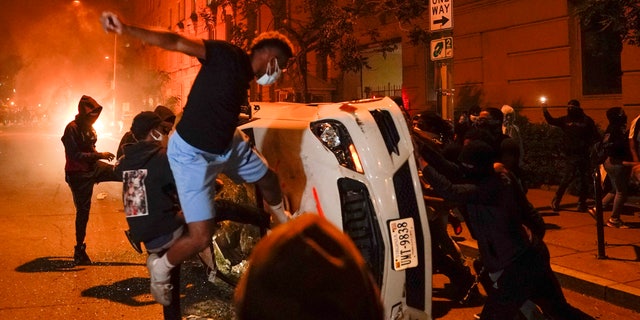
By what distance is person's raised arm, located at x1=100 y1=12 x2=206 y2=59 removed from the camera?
11.2ft

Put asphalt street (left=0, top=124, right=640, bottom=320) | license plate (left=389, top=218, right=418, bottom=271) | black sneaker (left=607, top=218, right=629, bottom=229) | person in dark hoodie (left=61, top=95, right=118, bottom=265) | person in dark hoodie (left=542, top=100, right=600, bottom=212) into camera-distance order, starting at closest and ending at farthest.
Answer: license plate (left=389, top=218, right=418, bottom=271) < asphalt street (left=0, top=124, right=640, bottom=320) < person in dark hoodie (left=61, top=95, right=118, bottom=265) < black sneaker (left=607, top=218, right=629, bottom=229) < person in dark hoodie (left=542, top=100, right=600, bottom=212)

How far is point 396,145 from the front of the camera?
12.2ft

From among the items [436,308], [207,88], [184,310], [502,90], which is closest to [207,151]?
[207,88]

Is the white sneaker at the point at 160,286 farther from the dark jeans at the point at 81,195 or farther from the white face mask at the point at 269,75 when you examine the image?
the dark jeans at the point at 81,195

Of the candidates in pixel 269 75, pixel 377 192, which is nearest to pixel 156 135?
pixel 269 75

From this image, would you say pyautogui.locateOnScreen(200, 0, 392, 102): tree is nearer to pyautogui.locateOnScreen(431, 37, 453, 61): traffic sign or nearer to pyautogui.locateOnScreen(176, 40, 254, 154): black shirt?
pyautogui.locateOnScreen(431, 37, 453, 61): traffic sign

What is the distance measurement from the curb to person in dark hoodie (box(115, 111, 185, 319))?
4.31 metres

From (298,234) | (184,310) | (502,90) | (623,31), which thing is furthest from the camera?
(502,90)

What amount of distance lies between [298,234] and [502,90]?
590 inches

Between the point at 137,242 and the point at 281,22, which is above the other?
the point at 281,22

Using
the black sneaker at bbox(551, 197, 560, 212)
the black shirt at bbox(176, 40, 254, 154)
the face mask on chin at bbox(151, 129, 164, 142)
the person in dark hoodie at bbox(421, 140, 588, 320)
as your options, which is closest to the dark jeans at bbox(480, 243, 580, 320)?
the person in dark hoodie at bbox(421, 140, 588, 320)

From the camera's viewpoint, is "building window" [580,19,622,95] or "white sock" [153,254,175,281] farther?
"building window" [580,19,622,95]

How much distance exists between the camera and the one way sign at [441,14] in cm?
1002

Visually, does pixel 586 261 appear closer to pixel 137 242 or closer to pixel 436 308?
pixel 436 308
